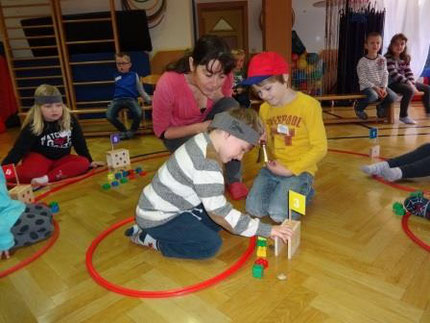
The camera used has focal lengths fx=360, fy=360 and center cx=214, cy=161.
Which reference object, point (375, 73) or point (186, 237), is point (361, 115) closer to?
point (375, 73)

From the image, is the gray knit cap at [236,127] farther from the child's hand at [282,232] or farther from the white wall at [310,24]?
the white wall at [310,24]

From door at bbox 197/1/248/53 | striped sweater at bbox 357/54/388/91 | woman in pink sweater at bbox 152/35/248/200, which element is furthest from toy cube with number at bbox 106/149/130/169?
door at bbox 197/1/248/53

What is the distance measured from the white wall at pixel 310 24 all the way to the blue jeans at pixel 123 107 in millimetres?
3071

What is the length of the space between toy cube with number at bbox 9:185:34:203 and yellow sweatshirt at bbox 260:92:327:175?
4.28 feet

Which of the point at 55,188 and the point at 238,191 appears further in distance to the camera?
the point at 55,188

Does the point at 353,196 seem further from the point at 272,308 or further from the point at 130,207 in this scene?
the point at 130,207

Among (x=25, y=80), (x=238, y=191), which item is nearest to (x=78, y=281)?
(x=238, y=191)

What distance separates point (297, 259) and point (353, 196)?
704 millimetres

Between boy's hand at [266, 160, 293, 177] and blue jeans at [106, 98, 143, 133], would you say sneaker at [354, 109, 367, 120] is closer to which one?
blue jeans at [106, 98, 143, 133]

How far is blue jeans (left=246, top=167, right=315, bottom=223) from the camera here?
5.32 feet

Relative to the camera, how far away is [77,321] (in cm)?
108

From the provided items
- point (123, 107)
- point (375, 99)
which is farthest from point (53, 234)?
point (375, 99)

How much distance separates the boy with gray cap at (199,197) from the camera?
1.21 meters

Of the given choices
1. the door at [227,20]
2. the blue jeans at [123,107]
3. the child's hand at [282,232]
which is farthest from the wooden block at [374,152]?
the door at [227,20]
